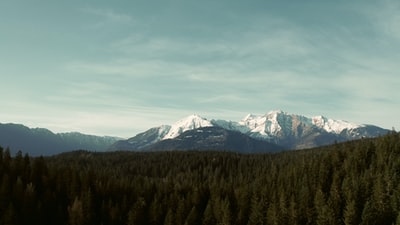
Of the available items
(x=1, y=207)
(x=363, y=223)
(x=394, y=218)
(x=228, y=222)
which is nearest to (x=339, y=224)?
(x=363, y=223)

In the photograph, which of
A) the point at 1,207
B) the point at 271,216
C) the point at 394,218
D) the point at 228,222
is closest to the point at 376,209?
the point at 394,218

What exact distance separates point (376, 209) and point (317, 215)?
2709 cm

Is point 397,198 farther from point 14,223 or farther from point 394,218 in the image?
point 14,223

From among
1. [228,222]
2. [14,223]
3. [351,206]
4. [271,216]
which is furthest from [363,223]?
[14,223]

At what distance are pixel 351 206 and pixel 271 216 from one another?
122 feet

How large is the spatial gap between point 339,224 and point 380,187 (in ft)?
95.3

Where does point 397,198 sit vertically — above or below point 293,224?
above

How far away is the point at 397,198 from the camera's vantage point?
635ft

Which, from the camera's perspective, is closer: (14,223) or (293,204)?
(14,223)

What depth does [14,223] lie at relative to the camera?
185 m

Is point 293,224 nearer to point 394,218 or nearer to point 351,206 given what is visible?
point 351,206

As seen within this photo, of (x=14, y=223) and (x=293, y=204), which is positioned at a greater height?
(x=293, y=204)

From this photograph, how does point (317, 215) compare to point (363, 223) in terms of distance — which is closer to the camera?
point (363, 223)

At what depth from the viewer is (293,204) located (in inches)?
7771
